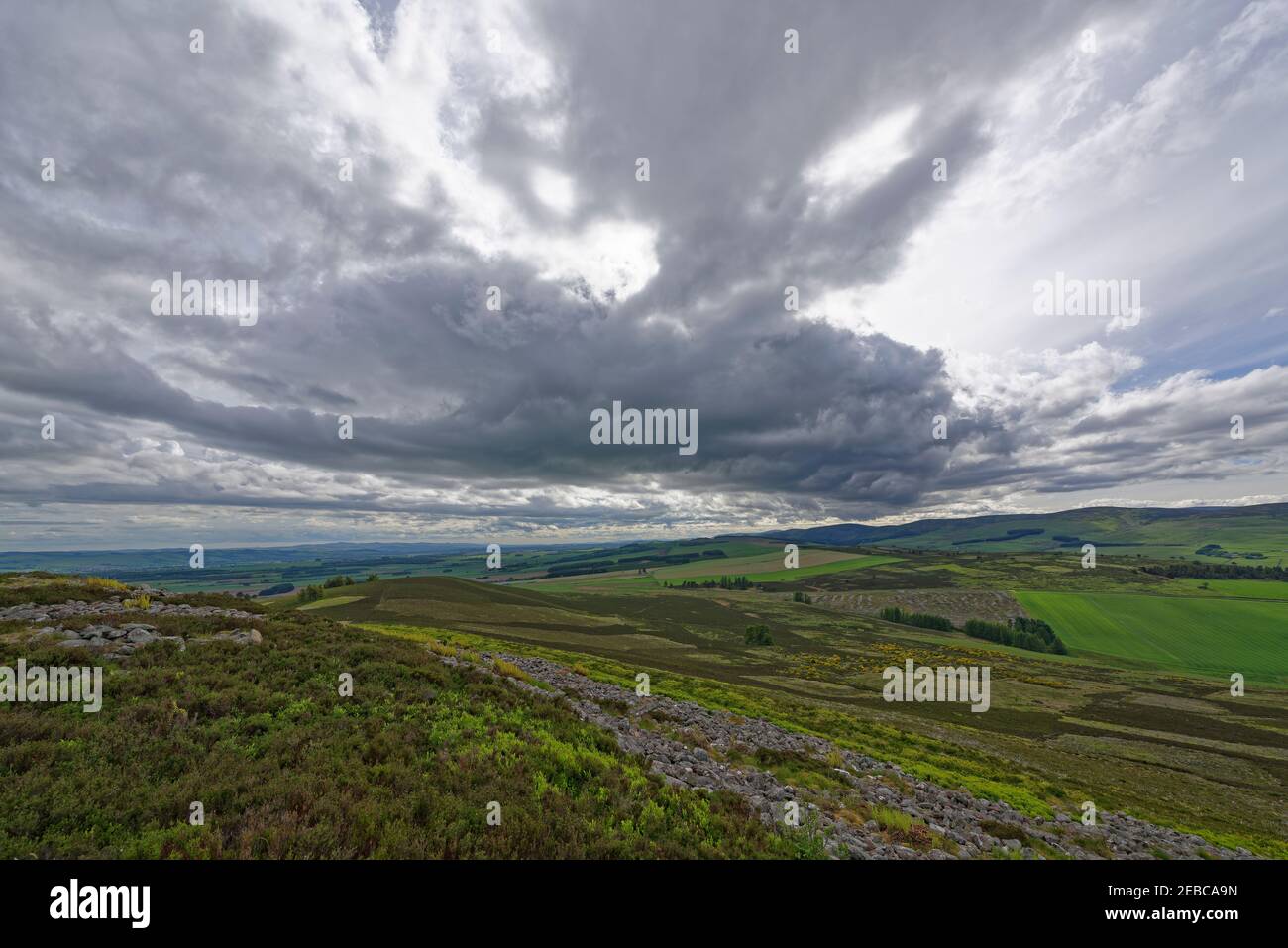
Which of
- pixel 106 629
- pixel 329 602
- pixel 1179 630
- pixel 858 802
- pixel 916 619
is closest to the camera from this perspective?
pixel 858 802

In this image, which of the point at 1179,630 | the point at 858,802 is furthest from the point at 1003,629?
the point at 858,802

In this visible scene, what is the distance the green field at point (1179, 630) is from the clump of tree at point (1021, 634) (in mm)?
4118

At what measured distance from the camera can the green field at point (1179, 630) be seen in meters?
100

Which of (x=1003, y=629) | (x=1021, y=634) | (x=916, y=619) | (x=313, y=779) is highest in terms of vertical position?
(x=313, y=779)

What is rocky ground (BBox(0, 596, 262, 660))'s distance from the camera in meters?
17.6

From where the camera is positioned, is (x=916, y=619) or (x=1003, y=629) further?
(x=916, y=619)

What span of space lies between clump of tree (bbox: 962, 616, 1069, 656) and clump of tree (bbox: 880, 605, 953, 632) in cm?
554

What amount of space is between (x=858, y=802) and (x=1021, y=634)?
143331mm

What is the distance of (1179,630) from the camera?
392 ft

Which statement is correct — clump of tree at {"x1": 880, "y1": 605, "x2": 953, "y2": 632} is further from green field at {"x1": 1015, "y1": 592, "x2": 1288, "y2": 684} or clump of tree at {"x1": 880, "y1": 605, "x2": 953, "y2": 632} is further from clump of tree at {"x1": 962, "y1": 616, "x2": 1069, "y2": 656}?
green field at {"x1": 1015, "y1": 592, "x2": 1288, "y2": 684}

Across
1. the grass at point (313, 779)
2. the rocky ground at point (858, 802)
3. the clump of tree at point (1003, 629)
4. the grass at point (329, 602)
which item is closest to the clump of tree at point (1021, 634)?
the clump of tree at point (1003, 629)

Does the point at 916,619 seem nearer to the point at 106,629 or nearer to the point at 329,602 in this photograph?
the point at 329,602
